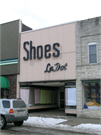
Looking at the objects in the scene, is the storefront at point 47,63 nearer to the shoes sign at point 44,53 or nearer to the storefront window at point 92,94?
the shoes sign at point 44,53

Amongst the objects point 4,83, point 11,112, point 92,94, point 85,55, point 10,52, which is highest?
point 10,52

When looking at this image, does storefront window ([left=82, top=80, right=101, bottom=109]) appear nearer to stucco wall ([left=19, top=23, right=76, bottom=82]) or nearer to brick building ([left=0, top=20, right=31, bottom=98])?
stucco wall ([left=19, top=23, right=76, bottom=82])

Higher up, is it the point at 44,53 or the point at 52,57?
the point at 44,53

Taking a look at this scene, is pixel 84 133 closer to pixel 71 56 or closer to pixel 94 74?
pixel 94 74

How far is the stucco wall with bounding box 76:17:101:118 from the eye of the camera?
48.5 ft

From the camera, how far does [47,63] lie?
17000 mm

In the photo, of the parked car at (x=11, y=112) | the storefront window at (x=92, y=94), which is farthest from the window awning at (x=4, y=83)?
the storefront window at (x=92, y=94)

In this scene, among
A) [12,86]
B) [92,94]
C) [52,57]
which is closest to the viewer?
[92,94]

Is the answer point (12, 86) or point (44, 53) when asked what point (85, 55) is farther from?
point (12, 86)

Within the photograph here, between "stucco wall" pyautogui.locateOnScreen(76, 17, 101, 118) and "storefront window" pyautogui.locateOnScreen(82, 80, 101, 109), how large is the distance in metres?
0.46

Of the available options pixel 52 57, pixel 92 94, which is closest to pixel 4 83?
pixel 52 57

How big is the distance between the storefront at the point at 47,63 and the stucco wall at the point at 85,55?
439 mm

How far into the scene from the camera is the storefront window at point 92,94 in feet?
49.2

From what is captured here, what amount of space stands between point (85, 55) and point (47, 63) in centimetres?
357
